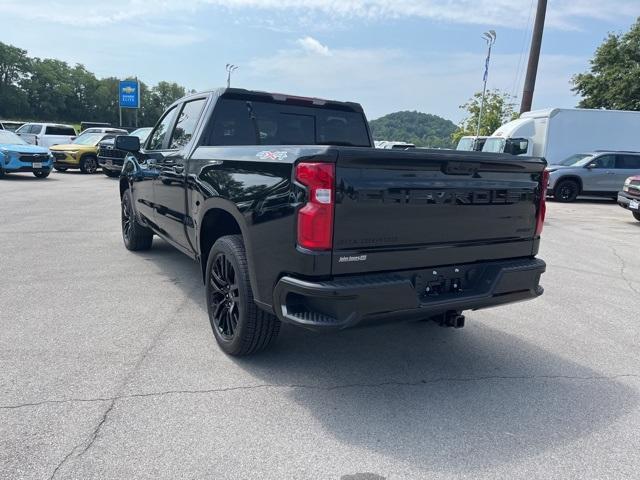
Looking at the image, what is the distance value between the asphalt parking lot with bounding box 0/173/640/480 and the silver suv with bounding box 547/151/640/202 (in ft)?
40.2

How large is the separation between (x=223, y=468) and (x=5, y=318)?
296cm

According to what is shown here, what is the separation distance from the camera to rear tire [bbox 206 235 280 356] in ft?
11.3

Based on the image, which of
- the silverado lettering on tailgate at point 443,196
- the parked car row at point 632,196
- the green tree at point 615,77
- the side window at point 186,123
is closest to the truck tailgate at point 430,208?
the silverado lettering on tailgate at point 443,196

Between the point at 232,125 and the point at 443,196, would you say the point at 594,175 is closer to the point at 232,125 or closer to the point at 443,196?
the point at 232,125

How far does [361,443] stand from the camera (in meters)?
2.78

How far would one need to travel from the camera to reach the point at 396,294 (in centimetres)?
293

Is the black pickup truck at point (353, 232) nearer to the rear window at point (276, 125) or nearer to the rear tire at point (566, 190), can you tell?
the rear window at point (276, 125)

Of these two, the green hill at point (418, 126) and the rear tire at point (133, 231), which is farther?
the green hill at point (418, 126)

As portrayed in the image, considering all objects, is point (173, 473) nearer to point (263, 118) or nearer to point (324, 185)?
point (324, 185)

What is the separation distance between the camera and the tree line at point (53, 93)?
278 feet

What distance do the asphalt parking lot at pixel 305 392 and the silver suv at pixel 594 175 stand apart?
12.2m

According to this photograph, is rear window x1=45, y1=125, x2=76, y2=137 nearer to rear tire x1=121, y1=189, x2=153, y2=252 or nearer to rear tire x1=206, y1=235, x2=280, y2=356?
rear tire x1=121, y1=189, x2=153, y2=252

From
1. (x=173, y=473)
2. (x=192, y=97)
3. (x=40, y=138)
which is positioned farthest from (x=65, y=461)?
(x=40, y=138)

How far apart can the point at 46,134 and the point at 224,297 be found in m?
24.9
